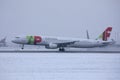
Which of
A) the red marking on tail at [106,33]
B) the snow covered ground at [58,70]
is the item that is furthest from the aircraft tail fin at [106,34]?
the snow covered ground at [58,70]

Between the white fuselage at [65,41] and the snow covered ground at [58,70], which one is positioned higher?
the white fuselage at [65,41]

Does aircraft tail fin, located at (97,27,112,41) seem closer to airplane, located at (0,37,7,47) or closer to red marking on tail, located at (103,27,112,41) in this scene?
red marking on tail, located at (103,27,112,41)

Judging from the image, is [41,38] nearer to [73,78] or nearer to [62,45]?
[62,45]

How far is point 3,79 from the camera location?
5625 mm

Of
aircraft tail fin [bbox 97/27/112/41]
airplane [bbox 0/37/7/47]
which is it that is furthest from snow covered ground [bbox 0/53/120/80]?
airplane [bbox 0/37/7/47]

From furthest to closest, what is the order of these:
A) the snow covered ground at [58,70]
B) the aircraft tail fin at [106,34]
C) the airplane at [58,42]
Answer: the aircraft tail fin at [106,34] < the airplane at [58,42] < the snow covered ground at [58,70]

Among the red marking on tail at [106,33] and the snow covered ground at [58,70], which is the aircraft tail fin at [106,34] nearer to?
the red marking on tail at [106,33]

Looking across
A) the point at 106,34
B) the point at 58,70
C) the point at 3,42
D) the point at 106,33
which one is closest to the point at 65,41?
the point at 106,34

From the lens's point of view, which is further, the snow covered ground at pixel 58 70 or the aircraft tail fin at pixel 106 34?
the aircraft tail fin at pixel 106 34

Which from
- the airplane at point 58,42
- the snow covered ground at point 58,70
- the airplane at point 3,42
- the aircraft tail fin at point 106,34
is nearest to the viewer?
the snow covered ground at point 58,70

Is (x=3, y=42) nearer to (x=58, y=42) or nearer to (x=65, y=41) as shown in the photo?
(x=58, y=42)

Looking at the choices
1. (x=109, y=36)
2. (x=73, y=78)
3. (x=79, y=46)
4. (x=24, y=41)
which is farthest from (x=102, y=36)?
(x=73, y=78)

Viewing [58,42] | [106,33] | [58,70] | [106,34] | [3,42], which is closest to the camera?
[58,70]

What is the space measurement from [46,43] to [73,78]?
51.2ft
